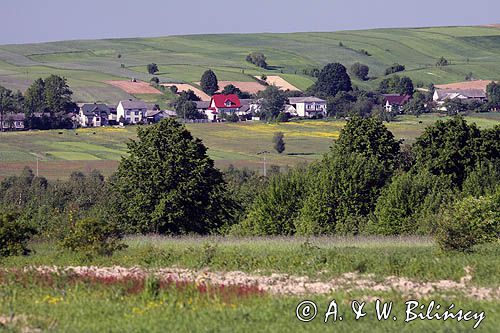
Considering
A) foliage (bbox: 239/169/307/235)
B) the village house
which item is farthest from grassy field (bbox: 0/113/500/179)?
foliage (bbox: 239/169/307/235)

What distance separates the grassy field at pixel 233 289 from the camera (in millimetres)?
17094

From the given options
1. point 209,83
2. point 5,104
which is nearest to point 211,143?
point 5,104

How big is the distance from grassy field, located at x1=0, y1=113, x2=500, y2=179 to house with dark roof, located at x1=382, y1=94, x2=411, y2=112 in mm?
13798

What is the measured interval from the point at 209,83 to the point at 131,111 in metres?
27.1

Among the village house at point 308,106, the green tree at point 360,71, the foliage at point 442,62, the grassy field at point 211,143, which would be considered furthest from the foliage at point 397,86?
the grassy field at point 211,143

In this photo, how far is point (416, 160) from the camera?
5256 centimetres

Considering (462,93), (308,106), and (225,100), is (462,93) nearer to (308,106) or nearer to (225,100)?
(308,106)

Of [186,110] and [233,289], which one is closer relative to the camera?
[233,289]

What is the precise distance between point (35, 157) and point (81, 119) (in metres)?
40.1

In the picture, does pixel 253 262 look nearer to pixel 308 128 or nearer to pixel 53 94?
pixel 308 128

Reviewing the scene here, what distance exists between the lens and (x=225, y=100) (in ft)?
488

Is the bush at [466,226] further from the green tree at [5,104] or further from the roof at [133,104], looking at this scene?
the roof at [133,104]

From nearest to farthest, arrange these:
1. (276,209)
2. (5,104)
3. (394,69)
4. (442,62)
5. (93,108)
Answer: (276,209)
(5,104)
(93,108)
(394,69)
(442,62)

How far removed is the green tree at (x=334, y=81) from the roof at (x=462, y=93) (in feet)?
48.0
